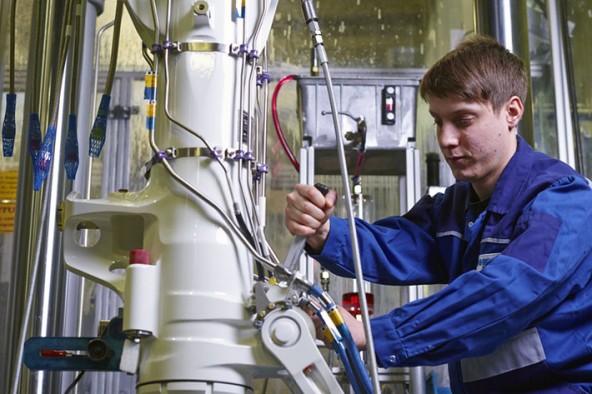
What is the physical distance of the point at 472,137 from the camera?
1422mm

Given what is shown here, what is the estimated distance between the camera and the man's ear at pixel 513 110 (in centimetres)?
149

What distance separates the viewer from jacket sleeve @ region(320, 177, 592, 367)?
120 centimetres

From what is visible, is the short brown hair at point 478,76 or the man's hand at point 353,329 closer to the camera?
the man's hand at point 353,329

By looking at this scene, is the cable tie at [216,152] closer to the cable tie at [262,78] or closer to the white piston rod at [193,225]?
the white piston rod at [193,225]

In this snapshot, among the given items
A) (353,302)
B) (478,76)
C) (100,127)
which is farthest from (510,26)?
(100,127)

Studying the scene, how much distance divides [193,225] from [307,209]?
7.4 inches

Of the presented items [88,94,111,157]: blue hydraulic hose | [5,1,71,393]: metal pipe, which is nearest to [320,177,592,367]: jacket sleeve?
[88,94,111,157]: blue hydraulic hose

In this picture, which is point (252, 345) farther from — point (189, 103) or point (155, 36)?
point (155, 36)

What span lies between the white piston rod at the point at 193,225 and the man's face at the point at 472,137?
344 mm

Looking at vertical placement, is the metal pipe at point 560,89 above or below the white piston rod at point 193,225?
above

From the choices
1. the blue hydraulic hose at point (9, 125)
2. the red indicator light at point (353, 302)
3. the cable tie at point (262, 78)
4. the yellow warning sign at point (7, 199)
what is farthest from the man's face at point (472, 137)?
the yellow warning sign at point (7, 199)

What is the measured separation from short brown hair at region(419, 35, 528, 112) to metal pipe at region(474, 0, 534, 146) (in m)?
0.92

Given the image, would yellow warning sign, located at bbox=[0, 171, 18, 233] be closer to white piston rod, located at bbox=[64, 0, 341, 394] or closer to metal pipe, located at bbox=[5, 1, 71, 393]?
metal pipe, located at bbox=[5, 1, 71, 393]

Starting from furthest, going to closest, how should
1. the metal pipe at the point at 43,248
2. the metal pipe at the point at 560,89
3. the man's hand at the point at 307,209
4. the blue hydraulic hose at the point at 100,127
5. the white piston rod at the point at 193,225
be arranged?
the metal pipe at the point at 560,89 < the metal pipe at the point at 43,248 < the blue hydraulic hose at the point at 100,127 < the man's hand at the point at 307,209 < the white piston rod at the point at 193,225
